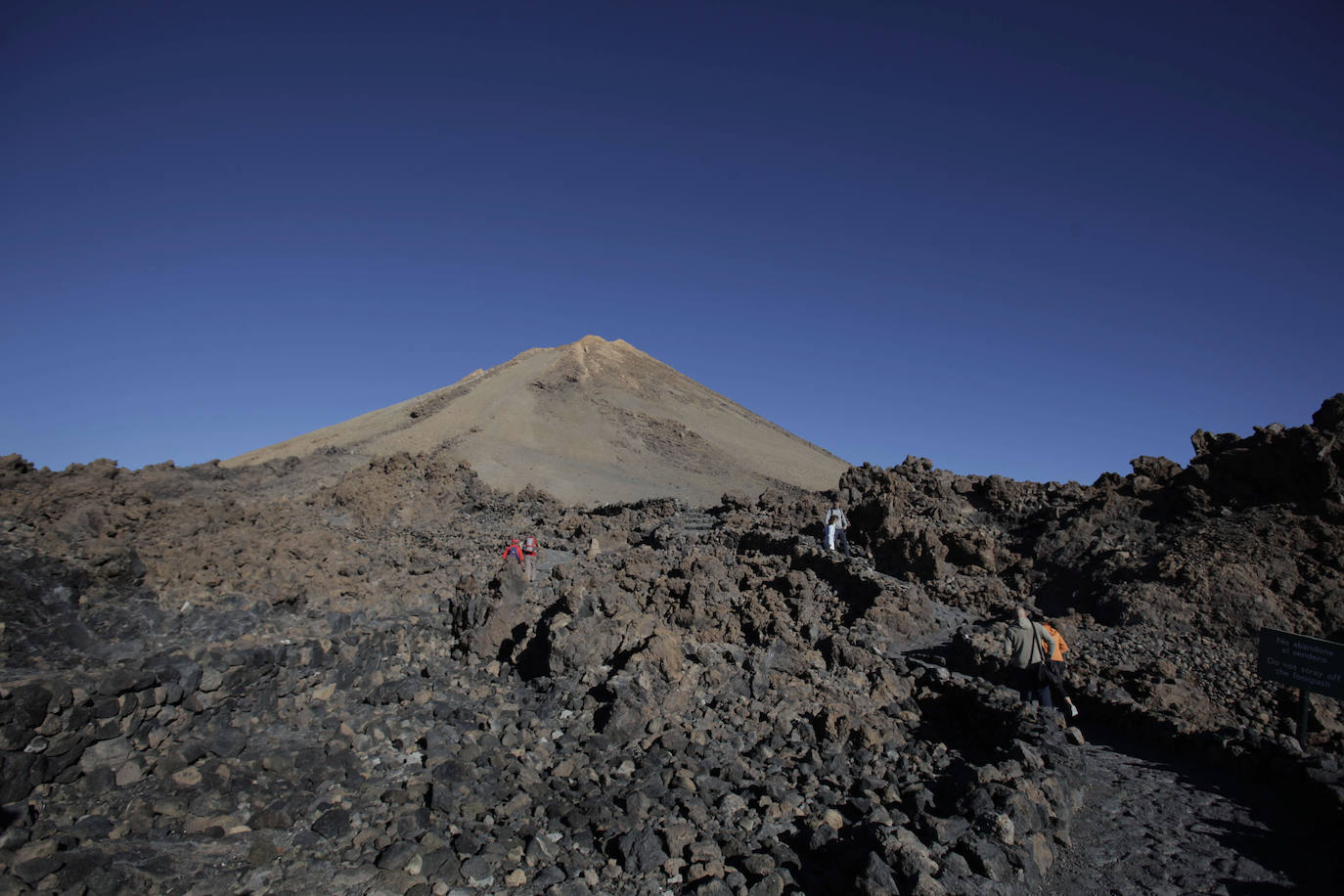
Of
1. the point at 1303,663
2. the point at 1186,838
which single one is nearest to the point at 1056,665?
the point at 1303,663

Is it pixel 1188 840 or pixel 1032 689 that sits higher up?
pixel 1032 689

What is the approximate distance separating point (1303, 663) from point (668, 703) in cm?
577

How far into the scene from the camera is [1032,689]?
296 inches

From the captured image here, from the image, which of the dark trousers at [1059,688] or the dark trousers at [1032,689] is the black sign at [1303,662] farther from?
the dark trousers at [1032,689]

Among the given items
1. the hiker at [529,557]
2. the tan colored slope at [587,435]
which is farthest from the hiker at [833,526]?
the tan colored slope at [587,435]

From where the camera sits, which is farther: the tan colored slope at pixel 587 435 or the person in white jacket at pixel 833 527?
the tan colored slope at pixel 587 435

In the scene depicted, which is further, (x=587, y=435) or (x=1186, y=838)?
(x=587, y=435)

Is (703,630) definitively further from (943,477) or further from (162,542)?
(943,477)

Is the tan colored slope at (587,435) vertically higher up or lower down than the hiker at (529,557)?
higher up

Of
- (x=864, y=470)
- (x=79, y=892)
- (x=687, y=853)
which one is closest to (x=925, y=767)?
(x=687, y=853)

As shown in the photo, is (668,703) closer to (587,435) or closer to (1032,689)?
(1032,689)

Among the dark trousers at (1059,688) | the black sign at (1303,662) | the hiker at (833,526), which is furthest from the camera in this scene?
the hiker at (833,526)

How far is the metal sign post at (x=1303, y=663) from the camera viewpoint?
587 centimetres

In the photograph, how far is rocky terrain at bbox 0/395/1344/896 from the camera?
16.7ft
